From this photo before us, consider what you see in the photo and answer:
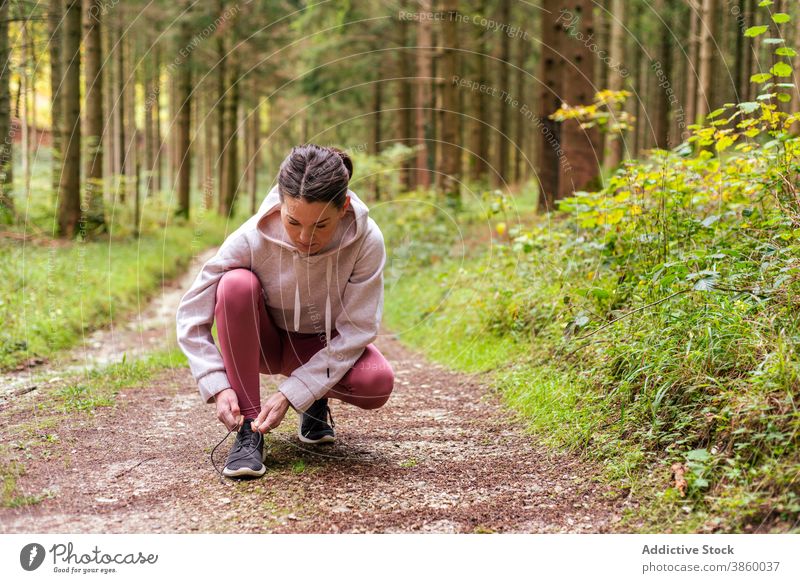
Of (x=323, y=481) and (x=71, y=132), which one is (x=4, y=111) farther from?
(x=323, y=481)

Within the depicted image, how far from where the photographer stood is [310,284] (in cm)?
330

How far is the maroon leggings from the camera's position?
315cm

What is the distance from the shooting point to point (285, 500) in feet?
9.40

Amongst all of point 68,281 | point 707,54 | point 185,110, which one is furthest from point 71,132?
point 707,54

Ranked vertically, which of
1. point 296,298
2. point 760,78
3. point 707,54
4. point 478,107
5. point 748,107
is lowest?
point 296,298

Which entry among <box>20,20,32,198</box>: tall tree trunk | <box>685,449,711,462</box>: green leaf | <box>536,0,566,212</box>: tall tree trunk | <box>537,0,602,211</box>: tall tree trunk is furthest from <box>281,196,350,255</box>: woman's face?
<box>536,0,566,212</box>: tall tree trunk

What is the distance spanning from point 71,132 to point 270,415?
9.72 m

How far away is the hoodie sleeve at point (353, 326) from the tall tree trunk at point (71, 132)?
9319 mm

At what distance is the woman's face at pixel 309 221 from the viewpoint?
292cm

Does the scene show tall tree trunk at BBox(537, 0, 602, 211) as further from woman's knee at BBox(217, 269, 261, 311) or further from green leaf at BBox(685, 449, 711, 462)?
green leaf at BBox(685, 449, 711, 462)

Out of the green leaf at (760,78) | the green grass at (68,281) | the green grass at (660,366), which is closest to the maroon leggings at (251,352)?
the green grass at (68,281)

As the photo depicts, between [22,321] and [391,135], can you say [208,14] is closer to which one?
[391,135]

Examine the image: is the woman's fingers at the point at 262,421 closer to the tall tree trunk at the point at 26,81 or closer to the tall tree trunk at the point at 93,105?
the tall tree trunk at the point at 26,81

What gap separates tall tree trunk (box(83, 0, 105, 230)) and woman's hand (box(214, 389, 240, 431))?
31.3ft
